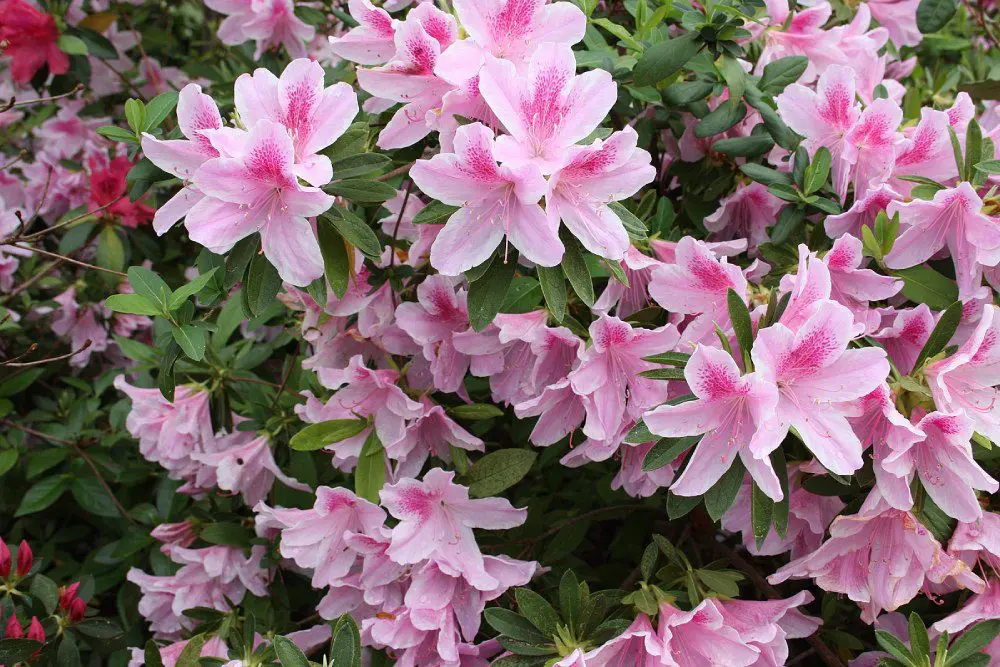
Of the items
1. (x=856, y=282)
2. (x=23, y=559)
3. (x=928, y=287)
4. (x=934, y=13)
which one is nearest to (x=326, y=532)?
(x=23, y=559)

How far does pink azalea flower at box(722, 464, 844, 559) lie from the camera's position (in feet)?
4.30

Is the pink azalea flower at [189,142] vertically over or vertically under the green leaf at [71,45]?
over

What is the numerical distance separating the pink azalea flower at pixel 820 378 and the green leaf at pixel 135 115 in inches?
38.1

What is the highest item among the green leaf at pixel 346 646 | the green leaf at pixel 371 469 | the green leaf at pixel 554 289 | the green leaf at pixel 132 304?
the green leaf at pixel 554 289

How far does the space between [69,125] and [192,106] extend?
1683 mm

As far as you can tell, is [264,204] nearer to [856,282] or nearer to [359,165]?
[359,165]

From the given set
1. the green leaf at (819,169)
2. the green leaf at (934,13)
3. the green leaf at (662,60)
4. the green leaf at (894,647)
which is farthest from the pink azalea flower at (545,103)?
the green leaf at (934,13)

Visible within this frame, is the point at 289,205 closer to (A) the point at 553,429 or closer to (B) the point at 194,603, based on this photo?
(A) the point at 553,429

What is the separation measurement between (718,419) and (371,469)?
0.60 m

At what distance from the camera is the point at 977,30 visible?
2.44m

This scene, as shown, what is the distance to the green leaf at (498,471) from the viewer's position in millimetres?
1404

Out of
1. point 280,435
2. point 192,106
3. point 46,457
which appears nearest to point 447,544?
point 280,435

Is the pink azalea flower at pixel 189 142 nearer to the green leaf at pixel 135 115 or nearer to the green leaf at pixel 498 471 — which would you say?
the green leaf at pixel 135 115

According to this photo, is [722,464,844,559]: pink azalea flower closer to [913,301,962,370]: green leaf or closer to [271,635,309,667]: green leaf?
[913,301,962,370]: green leaf
